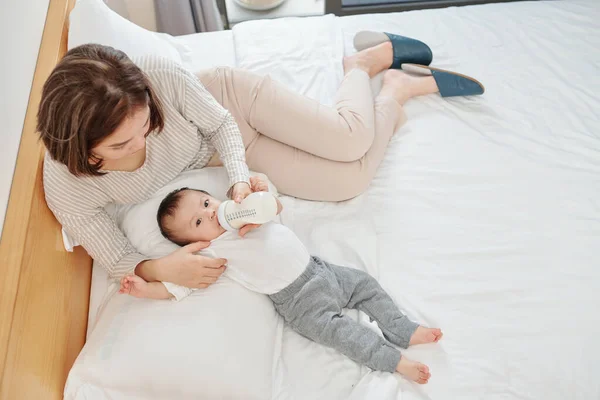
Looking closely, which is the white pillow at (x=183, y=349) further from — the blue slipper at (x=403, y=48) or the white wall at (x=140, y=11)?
the white wall at (x=140, y=11)

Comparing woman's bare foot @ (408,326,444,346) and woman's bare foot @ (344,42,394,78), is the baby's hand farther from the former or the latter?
woman's bare foot @ (344,42,394,78)

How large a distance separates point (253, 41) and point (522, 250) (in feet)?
3.95

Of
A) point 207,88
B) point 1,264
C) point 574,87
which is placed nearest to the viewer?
point 1,264

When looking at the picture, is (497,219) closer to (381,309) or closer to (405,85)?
(381,309)

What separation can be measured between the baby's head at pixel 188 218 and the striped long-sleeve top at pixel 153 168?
89 mm

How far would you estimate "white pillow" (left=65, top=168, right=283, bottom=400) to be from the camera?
105 cm

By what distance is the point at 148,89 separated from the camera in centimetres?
112

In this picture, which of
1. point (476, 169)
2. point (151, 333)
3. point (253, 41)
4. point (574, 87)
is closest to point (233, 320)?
point (151, 333)

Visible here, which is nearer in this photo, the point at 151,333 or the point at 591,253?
the point at 151,333

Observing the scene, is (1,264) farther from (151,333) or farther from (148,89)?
(148,89)

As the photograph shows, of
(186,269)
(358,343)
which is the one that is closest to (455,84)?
(358,343)

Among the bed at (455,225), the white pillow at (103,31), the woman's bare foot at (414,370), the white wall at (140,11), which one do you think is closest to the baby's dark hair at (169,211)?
the bed at (455,225)

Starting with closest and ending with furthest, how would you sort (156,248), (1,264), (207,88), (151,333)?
(1,264)
(151,333)
(156,248)
(207,88)

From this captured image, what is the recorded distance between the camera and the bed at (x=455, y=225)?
43.2 inches
